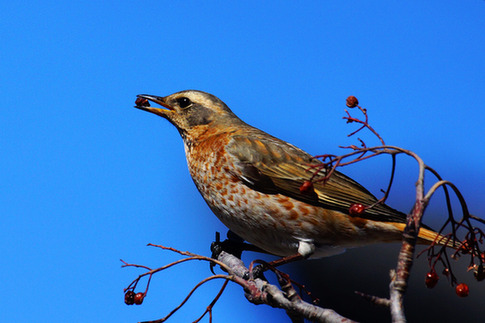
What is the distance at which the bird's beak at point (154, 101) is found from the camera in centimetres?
520

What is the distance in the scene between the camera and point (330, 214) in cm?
450

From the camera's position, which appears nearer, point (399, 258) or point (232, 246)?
point (399, 258)

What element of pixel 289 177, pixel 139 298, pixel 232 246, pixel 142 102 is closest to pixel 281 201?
pixel 289 177

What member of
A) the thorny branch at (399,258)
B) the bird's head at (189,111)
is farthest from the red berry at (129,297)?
the bird's head at (189,111)

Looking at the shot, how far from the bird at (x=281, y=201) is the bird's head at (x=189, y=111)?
0.28 meters

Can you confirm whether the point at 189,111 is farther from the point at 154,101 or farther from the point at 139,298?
the point at 139,298

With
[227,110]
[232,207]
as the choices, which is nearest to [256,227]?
[232,207]

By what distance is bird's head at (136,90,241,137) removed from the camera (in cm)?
542

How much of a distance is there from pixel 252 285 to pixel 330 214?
4.90 ft

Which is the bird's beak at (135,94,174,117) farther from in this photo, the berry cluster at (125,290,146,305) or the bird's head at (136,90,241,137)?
the berry cluster at (125,290,146,305)

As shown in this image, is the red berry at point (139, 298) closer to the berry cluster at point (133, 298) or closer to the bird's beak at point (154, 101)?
→ the berry cluster at point (133, 298)

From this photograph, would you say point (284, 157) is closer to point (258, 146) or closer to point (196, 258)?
point (258, 146)

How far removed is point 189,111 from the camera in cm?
544

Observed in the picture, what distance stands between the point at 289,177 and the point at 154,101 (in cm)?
144
